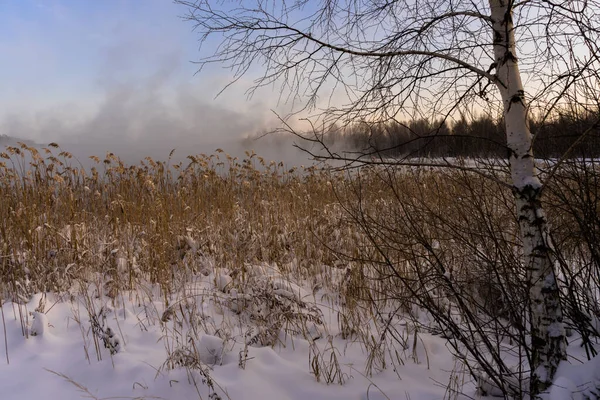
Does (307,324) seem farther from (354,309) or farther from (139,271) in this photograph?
(139,271)

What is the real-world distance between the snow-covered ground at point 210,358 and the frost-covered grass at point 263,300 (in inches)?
0.5

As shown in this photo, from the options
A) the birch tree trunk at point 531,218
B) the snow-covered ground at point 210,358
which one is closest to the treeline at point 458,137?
the birch tree trunk at point 531,218

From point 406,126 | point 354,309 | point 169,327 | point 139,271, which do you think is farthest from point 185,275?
point 406,126

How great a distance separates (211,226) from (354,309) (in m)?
2.45

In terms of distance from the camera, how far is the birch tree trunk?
1762 millimetres

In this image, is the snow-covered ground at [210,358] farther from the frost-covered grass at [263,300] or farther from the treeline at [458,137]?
the treeline at [458,137]

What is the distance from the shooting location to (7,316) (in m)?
3.07

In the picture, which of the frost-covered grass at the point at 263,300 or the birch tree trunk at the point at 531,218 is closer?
the birch tree trunk at the point at 531,218

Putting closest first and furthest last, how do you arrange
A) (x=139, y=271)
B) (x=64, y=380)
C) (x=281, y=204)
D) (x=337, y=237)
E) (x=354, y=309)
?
(x=64, y=380)
(x=354, y=309)
(x=139, y=271)
(x=337, y=237)
(x=281, y=204)

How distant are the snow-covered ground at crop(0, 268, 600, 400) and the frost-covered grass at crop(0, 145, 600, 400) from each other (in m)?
0.01

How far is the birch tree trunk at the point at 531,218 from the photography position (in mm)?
1762

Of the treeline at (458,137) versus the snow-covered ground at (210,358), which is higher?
the treeline at (458,137)

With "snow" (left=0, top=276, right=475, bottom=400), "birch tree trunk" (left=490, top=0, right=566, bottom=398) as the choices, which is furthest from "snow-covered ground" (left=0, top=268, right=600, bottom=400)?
"birch tree trunk" (left=490, top=0, right=566, bottom=398)

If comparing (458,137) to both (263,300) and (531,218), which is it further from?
(263,300)
